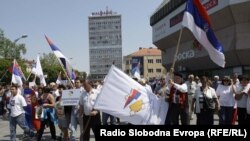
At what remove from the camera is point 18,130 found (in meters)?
15.5

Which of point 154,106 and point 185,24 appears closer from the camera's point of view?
point 154,106

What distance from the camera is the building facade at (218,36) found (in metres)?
36.2

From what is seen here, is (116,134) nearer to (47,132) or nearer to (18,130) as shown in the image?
(47,132)

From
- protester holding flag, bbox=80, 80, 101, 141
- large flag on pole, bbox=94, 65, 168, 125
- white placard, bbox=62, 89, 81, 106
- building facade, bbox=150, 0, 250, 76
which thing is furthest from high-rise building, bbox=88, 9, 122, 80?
large flag on pole, bbox=94, 65, 168, 125

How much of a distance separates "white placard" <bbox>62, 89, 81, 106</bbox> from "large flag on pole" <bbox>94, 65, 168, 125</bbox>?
3.13 metres

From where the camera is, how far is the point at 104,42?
80812 mm

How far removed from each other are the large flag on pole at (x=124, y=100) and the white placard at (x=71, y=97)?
3.13 m

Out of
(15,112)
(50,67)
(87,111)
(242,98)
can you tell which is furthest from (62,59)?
(50,67)

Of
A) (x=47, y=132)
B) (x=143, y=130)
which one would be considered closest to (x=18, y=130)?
(x=47, y=132)

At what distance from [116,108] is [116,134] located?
3616 millimetres

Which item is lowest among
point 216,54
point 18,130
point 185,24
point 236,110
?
point 18,130

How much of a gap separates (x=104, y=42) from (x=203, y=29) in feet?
237

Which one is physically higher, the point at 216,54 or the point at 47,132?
the point at 216,54

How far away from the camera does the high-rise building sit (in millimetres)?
71944
